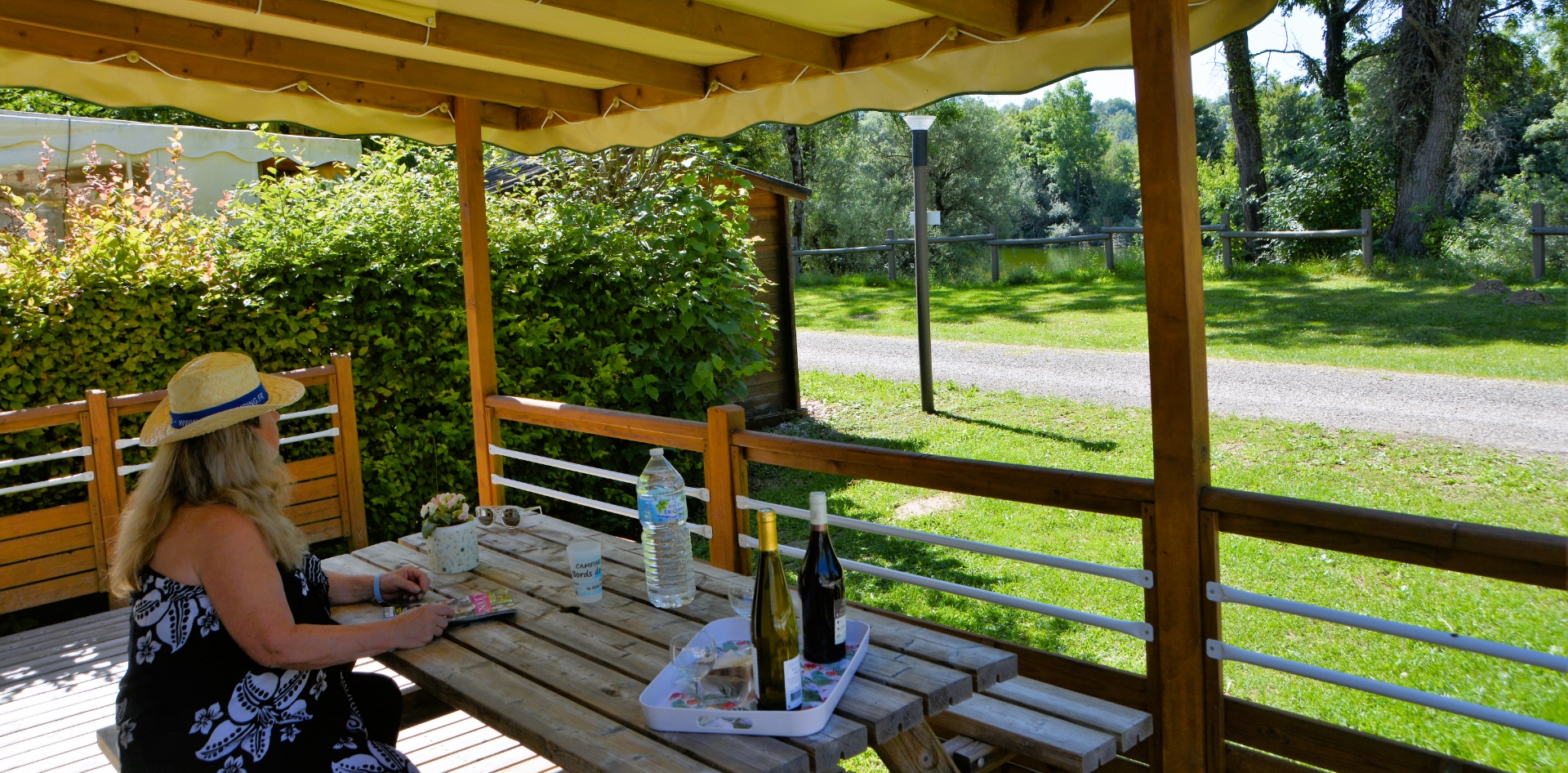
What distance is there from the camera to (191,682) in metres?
1.98

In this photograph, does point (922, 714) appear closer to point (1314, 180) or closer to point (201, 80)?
point (201, 80)

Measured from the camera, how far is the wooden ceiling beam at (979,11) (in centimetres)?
277

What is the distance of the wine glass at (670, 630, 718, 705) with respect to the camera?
6.10 ft

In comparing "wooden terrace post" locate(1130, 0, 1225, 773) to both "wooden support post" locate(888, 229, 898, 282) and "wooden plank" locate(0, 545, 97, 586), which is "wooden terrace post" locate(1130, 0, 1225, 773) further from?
"wooden support post" locate(888, 229, 898, 282)

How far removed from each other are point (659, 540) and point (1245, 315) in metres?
12.0

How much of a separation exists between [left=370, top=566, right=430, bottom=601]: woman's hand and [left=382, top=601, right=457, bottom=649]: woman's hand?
249mm

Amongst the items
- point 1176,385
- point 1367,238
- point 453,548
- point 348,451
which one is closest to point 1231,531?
point 1176,385

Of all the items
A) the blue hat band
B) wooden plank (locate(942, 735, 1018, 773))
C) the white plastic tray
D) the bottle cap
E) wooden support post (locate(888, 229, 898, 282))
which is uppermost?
wooden support post (locate(888, 229, 898, 282))

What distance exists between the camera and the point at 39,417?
13.6ft

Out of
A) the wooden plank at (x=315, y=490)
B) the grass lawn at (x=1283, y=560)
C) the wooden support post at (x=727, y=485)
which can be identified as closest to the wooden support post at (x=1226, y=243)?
the grass lawn at (x=1283, y=560)

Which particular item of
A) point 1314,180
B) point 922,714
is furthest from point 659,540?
point 1314,180

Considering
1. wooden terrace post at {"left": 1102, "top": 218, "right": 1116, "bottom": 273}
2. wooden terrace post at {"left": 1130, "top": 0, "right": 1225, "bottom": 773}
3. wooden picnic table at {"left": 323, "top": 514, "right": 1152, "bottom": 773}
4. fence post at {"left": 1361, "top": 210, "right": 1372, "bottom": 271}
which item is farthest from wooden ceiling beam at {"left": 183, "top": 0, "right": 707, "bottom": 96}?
wooden terrace post at {"left": 1102, "top": 218, "right": 1116, "bottom": 273}

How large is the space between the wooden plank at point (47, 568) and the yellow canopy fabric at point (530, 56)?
1.87 meters

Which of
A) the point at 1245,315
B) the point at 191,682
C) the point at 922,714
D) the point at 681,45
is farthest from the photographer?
the point at 1245,315
